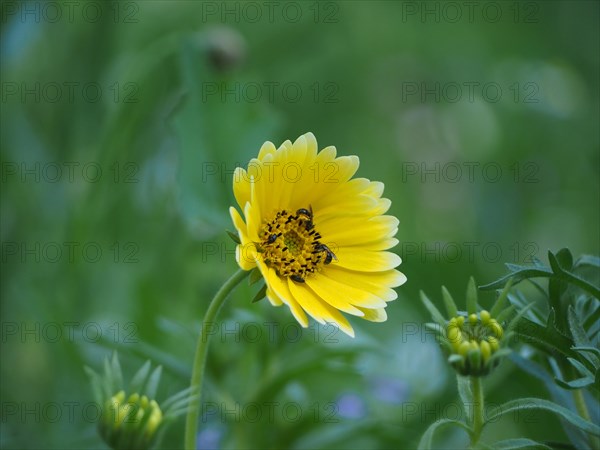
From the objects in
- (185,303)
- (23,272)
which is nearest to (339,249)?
(185,303)

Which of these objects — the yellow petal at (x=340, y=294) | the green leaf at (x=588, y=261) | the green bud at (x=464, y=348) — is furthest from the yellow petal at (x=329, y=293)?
the green leaf at (x=588, y=261)

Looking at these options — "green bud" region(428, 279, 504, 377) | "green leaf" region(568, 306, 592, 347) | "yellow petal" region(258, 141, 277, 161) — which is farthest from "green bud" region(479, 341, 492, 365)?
"yellow petal" region(258, 141, 277, 161)

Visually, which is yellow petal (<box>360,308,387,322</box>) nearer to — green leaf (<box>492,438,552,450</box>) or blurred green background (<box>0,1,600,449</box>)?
green leaf (<box>492,438,552,450</box>)

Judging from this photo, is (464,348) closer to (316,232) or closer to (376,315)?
(376,315)

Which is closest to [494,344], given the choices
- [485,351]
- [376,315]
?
[485,351]

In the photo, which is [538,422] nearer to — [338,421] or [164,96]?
[338,421]
